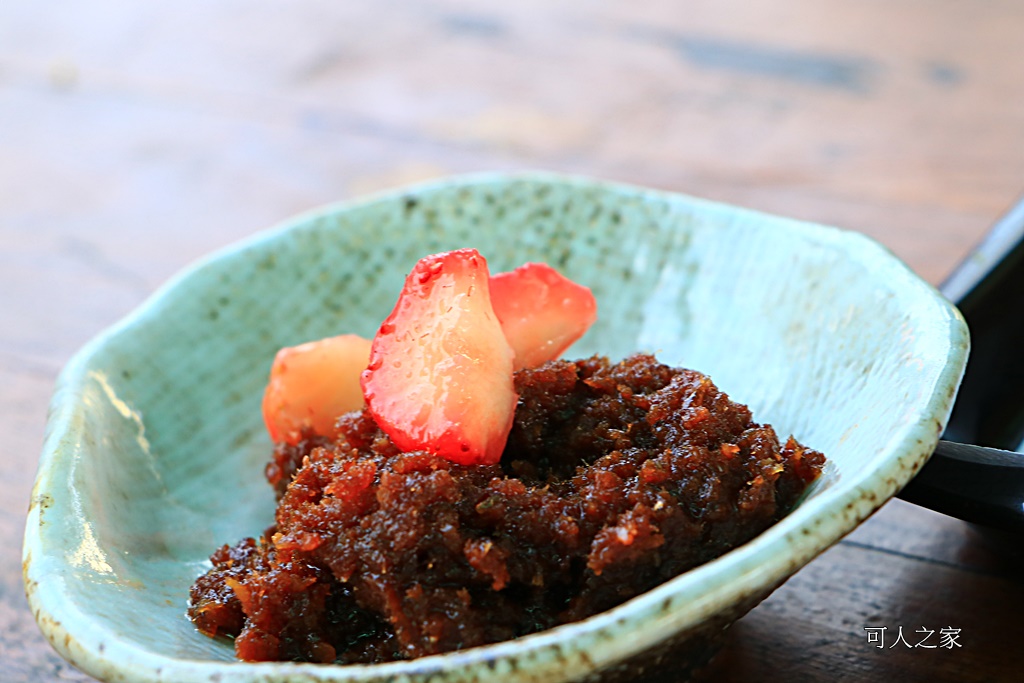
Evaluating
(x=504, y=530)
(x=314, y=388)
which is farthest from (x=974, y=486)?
(x=314, y=388)

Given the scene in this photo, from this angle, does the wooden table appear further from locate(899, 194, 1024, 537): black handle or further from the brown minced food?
the brown minced food

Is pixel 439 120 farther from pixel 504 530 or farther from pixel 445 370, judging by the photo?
pixel 504 530

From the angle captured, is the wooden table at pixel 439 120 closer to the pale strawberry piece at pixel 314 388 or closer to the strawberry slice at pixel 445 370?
the pale strawberry piece at pixel 314 388

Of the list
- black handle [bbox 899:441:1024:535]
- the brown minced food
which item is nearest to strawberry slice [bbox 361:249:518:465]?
the brown minced food

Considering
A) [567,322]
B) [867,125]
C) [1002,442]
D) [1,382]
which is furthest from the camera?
[867,125]

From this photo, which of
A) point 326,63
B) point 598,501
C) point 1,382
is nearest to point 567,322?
point 598,501

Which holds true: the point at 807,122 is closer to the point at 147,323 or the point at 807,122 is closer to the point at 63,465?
the point at 147,323
